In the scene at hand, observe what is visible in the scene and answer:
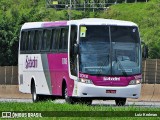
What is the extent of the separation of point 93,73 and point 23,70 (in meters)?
8.04

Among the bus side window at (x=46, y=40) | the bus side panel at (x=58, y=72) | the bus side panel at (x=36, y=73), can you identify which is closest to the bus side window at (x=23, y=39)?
the bus side panel at (x=36, y=73)

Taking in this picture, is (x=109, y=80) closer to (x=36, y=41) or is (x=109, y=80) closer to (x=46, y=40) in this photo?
(x=46, y=40)

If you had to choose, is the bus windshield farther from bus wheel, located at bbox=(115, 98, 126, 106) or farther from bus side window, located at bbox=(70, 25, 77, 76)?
bus wheel, located at bbox=(115, 98, 126, 106)

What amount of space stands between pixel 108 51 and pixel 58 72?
298cm

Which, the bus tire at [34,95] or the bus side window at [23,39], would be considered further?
the bus side window at [23,39]

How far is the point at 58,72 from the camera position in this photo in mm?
32281

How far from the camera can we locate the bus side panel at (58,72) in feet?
102

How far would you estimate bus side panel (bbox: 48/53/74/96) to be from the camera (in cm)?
3097

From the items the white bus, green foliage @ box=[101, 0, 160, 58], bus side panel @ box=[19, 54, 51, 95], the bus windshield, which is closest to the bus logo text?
bus side panel @ box=[19, 54, 51, 95]

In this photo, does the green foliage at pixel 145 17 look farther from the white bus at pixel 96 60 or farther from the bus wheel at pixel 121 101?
the white bus at pixel 96 60

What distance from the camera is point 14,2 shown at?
492 feet

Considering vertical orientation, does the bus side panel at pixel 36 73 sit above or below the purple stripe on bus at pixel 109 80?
below

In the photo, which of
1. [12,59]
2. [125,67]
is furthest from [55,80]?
[12,59]

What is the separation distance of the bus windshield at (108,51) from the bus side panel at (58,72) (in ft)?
3.82
